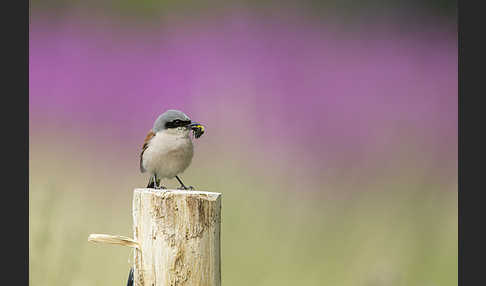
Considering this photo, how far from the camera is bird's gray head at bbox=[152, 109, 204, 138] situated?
164cm

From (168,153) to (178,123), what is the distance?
0.11 metres

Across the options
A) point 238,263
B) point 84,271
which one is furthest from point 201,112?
point 84,271

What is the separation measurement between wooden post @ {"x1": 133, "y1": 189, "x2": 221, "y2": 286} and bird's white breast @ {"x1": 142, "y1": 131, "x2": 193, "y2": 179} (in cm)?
33

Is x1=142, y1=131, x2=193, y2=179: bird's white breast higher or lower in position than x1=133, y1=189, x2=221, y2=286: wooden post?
higher

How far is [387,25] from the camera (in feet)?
10.3

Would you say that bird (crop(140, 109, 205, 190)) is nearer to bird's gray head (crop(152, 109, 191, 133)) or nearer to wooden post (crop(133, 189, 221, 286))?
bird's gray head (crop(152, 109, 191, 133))

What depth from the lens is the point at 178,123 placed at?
1646mm

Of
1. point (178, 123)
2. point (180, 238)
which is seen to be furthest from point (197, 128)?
point (180, 238)

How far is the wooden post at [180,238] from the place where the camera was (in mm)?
1312

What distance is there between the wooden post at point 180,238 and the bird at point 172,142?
323mm

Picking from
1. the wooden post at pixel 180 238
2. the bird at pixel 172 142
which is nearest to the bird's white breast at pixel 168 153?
the bird at pixel 172 142

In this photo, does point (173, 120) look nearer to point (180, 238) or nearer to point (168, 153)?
point (168, 153)

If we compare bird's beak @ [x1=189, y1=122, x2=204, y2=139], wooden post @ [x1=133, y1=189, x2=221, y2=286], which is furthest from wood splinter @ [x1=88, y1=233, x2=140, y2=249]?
bird's beak @ [x1=189, y1=122, x2=204, y2=139]

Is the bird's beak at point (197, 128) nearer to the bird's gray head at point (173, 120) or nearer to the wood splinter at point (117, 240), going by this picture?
the bird's gray head at point (173, 120)
